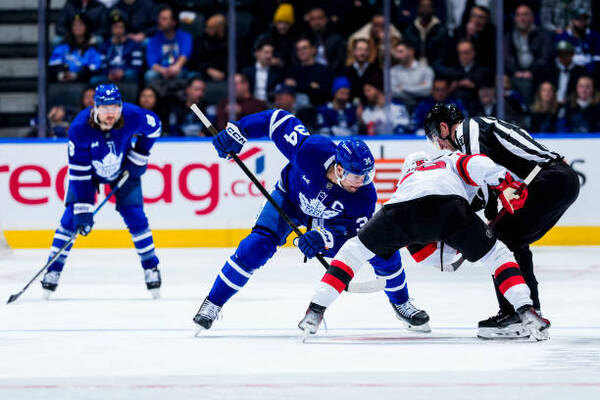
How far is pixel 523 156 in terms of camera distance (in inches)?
192

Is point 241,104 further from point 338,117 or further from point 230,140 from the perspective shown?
point 230,140

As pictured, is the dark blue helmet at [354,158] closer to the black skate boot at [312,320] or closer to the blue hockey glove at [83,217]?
the black skate boot at [312,320]

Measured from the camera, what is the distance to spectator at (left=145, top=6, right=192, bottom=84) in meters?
10.1

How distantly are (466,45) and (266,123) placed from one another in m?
5.23

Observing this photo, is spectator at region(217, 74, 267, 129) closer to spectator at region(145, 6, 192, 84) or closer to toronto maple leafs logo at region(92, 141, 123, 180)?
spectator at region(145, 6, 192, 84)

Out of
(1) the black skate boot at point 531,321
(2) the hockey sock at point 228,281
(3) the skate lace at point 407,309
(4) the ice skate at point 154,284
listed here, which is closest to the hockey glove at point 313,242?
(2) the hockey sock at point 228,281

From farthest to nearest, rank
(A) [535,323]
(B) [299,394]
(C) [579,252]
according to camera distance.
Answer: (C) [579,252], (A) [535,323], (B) [299,394]

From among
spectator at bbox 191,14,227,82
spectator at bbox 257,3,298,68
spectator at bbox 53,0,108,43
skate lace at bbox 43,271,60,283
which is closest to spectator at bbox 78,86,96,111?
spectator at bbox 53,0,108,43

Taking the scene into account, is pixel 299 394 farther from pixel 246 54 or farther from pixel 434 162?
pixel 246 54

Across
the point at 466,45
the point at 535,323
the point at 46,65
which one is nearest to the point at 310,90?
the point at 466,45

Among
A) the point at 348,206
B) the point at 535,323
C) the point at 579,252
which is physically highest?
the point at 348,206

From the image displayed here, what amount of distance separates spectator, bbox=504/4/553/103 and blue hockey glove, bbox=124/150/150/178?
422cm

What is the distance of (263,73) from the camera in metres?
10.0

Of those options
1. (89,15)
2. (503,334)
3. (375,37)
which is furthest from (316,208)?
(89,15)
